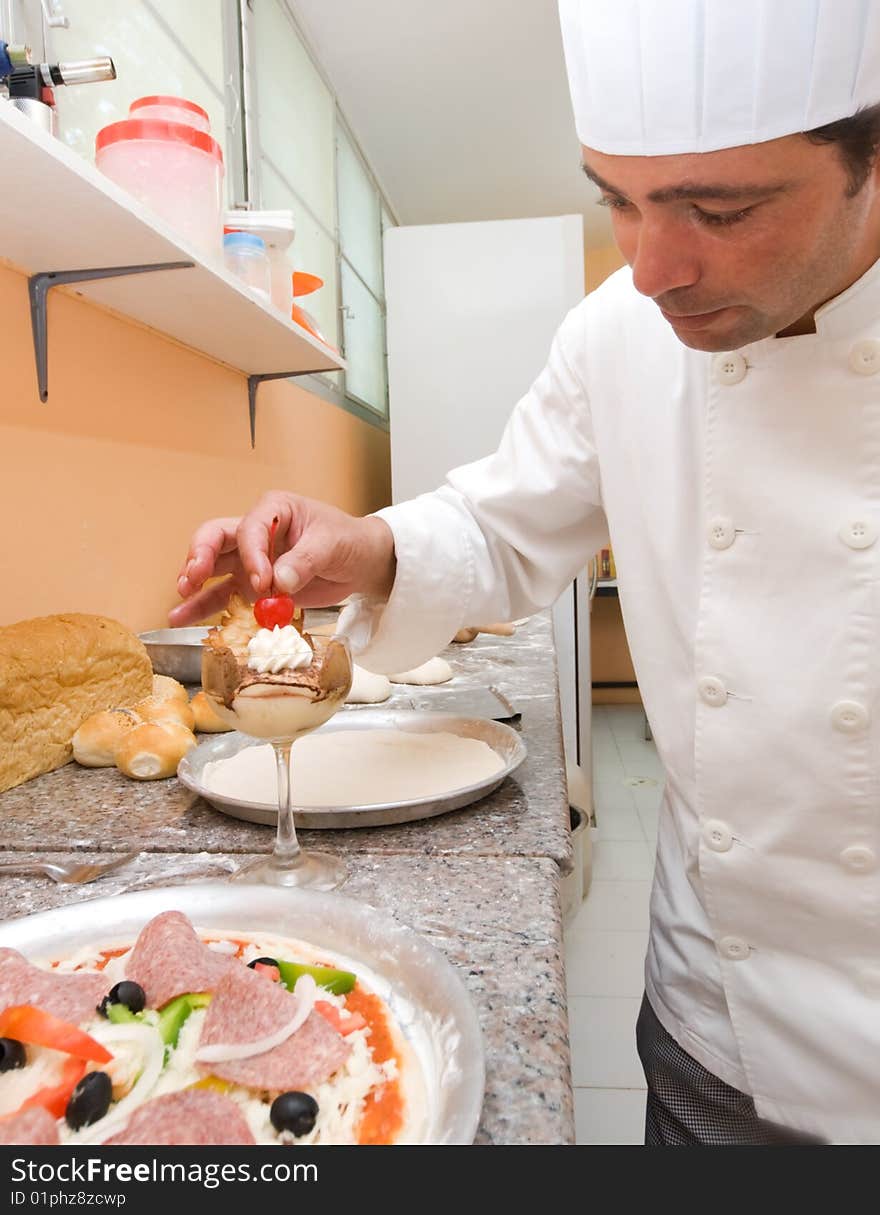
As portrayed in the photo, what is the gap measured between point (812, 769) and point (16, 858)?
33.9 inches

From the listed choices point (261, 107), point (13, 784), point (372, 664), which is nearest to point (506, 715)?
point (372, 664)

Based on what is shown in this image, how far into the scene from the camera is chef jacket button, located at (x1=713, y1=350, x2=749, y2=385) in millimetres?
920

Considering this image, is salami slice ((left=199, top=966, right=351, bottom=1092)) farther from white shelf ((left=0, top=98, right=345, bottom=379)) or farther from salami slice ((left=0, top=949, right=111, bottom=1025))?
white shelf ((left=0, top=98, right=345, bottom=379))

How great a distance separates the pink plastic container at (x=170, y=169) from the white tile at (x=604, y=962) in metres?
2.09

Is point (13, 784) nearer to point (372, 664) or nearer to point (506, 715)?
point (372, 664)

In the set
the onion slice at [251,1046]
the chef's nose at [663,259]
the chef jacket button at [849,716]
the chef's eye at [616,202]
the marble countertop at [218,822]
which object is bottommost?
the marble countertop at [218,822]

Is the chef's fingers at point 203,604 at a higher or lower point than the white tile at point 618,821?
higher

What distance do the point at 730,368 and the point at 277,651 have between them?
58cm

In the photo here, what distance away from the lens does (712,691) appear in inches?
35.8

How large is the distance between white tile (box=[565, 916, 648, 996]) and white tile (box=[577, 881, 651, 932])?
0.04 meters

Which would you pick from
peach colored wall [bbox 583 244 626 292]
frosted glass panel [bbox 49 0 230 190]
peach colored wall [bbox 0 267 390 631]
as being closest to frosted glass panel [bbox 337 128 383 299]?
frosted glass panel [bbox 49 0 230 190]

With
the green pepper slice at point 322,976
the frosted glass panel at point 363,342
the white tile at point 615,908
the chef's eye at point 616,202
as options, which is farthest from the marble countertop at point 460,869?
the frosted glass panel at point 363,342

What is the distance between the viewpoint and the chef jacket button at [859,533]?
0.81 metres

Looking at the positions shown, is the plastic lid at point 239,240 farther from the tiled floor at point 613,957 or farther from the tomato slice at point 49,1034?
the tiled floor at point 613,957
